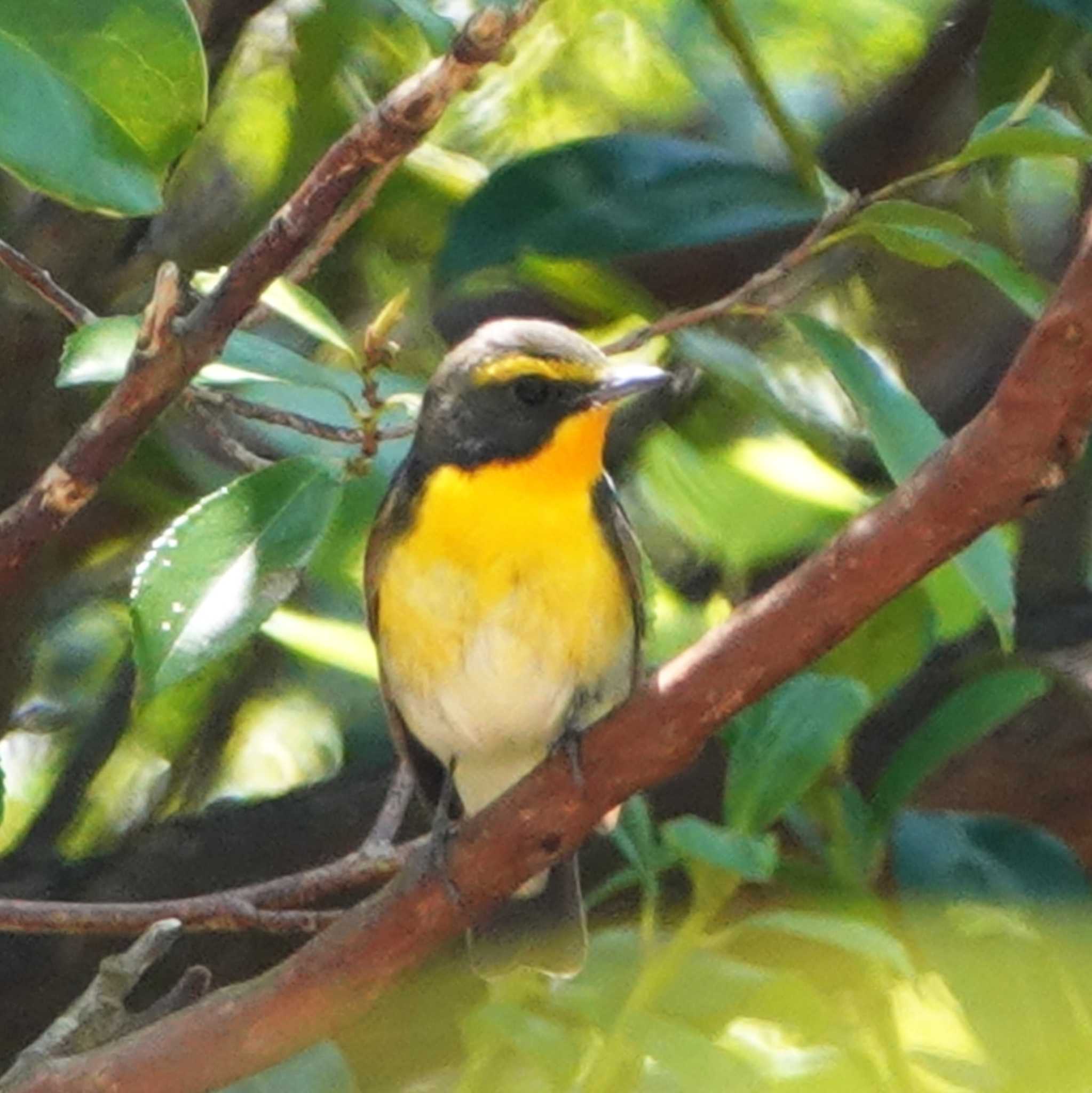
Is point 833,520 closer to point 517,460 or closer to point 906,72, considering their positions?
point 517,460

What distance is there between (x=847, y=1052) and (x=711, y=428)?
1.22m

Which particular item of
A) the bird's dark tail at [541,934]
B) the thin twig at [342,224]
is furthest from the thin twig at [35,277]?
the bird's dark tail at [541,934]

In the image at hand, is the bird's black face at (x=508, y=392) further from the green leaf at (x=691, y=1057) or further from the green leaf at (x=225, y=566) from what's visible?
the green leaf at (x=691, y=1057)

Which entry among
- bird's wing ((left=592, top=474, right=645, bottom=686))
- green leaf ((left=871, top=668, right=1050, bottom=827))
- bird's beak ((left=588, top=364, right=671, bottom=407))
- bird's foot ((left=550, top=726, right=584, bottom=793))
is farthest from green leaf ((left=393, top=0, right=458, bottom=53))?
green leaf ((left=871, top=668, right=1050, bottom=827))

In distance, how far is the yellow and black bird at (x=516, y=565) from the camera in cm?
183

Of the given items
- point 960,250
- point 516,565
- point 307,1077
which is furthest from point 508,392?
point 307,1077

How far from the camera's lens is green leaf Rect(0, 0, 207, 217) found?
131 cm

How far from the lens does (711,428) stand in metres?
2.17

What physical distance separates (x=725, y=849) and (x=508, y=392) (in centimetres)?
56

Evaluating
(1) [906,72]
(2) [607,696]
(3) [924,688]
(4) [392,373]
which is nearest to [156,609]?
(4) [392,373]

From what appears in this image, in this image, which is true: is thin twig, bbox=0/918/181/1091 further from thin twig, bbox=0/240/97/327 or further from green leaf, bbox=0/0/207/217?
green leaf, bbox=0/0/207/217

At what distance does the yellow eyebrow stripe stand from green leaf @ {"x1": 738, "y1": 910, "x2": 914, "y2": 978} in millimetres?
474

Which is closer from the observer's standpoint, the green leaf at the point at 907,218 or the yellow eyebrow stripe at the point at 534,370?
the green leaf at the point at 907,218

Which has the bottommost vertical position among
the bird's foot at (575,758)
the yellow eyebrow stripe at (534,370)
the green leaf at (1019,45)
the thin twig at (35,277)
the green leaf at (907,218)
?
the yellow eyebrow stripe at (534,370)
